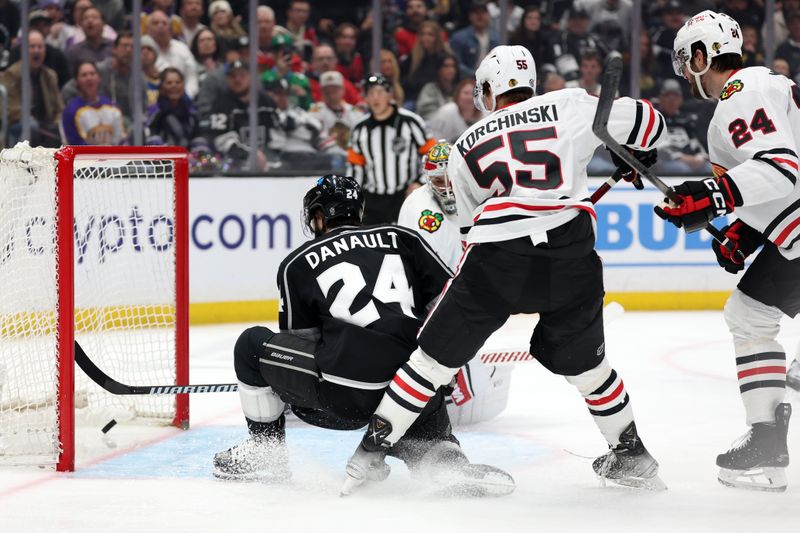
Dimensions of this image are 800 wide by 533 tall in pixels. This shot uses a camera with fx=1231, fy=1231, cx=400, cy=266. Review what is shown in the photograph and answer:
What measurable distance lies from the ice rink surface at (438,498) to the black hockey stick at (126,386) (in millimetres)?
185

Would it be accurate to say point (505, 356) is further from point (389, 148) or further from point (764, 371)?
point (389, 148)

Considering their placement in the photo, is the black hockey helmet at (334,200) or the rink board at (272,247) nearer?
the black hockey helmet at (334,200)

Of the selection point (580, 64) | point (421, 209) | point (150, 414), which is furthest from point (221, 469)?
point (580, 64)

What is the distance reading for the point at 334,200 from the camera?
3.19 meters

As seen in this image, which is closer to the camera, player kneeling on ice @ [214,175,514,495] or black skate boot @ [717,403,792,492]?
player kneeling on ice @ [214,175,514,495]

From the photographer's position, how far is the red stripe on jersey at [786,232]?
3119 mm

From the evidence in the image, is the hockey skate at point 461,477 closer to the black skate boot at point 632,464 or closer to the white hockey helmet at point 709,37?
the black skate boot at point 632,464

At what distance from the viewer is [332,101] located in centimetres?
714

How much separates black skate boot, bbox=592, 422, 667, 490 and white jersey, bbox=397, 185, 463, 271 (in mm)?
1093

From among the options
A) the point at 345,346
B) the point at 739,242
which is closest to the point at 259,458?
the point at 345,346

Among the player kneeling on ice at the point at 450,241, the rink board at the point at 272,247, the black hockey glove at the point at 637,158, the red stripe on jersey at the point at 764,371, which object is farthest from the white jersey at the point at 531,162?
the rink board at the point at 272,247

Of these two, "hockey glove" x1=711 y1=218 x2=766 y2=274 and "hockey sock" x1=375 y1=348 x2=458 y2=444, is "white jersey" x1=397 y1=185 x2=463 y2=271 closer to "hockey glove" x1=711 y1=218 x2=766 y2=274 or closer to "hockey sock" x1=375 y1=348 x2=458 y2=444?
"hockey glove" x1=711 y1=218 x2=766 y2=274

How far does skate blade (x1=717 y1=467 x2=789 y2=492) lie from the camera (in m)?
3.12

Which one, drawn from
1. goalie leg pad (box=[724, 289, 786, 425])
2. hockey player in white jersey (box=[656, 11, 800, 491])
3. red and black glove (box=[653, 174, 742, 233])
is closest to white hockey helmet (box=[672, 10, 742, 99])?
hockey player in white jersey (box=[656, 11, 800, 491])
